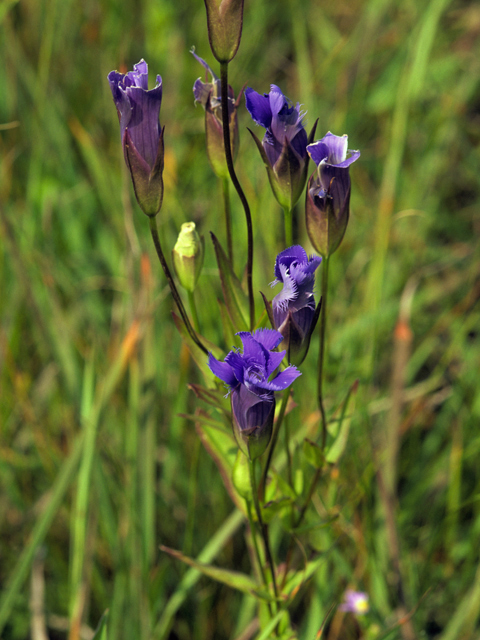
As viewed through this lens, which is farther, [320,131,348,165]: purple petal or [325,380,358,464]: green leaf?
[325,380,358,464]: green leaf

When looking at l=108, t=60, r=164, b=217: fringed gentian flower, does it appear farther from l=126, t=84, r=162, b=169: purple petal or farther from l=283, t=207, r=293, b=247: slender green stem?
l=283, t=207, r=293, b=247: slender green stem

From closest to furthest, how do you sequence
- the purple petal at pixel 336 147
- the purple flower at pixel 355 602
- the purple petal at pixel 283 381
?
the purple petal at pixel 283 381
the purple petal at pixel 336 147
the purple flower at pixel 355 602

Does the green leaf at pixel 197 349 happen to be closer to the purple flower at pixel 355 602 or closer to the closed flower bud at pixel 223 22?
the closed flower bud at pixel 223 22

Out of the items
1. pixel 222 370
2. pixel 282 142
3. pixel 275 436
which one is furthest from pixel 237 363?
pixel 282 142

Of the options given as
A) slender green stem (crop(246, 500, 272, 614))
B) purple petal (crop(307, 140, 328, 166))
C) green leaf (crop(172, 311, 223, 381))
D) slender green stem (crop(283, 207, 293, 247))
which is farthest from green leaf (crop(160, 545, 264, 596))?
purple petal (crop(307, 140, 328, 166))

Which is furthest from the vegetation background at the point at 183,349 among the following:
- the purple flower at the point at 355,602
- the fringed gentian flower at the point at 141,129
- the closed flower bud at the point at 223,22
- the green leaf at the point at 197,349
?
the closed flower bud at the point at 223,22

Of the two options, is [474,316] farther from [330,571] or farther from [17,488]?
[17,488]
